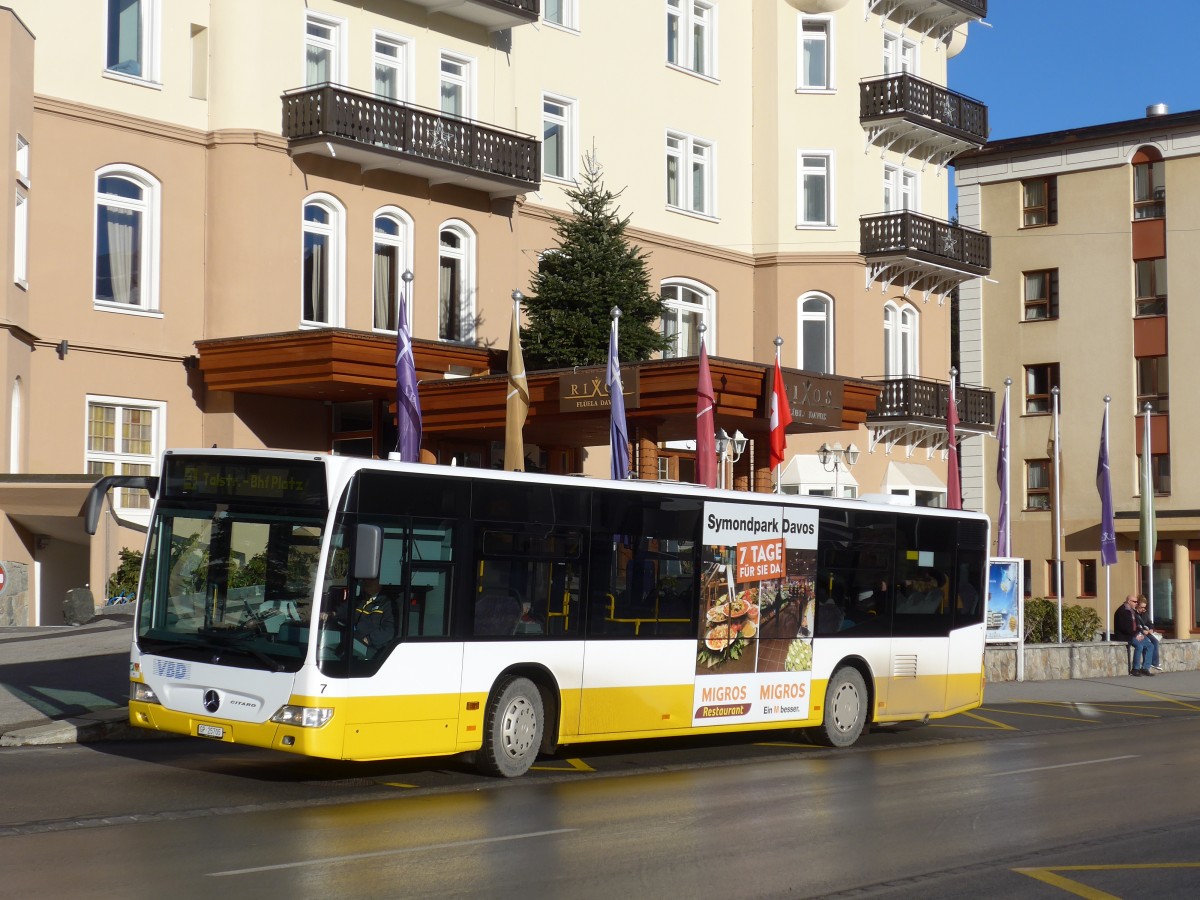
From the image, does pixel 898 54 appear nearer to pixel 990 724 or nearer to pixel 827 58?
pixel 827 58

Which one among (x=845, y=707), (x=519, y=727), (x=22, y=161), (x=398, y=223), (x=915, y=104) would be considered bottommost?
(x=845, y=707)

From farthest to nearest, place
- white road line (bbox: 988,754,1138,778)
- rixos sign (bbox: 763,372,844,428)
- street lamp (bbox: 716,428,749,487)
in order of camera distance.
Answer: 1. rixos sign (bbox: 763,372,844,428)
2. street lamp (bbox: 716,428,749,487)
3. white road line (bbox: 988,754,1138,778)

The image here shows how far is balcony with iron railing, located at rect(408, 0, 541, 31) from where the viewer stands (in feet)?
111

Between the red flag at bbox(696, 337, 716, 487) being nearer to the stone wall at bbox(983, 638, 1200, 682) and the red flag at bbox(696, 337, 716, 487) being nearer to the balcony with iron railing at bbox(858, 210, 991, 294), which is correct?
the stone wall at bbox(983, 638, 1200, 682)

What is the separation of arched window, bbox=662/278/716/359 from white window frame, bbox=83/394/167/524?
13.0m

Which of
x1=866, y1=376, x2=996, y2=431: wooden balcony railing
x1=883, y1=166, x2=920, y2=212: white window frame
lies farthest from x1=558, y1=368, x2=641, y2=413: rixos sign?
x1=883, y1=166, x2=920, y2=212: white window frame

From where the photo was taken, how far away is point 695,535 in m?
16.7

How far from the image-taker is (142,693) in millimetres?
13555

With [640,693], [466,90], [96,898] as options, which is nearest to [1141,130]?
[466,90]

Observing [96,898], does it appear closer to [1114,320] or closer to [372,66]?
[372,66]

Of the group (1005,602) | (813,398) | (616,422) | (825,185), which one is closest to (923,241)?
(825,185)

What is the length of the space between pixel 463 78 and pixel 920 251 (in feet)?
44.6

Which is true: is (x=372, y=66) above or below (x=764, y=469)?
above

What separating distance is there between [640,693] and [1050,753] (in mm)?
5435
